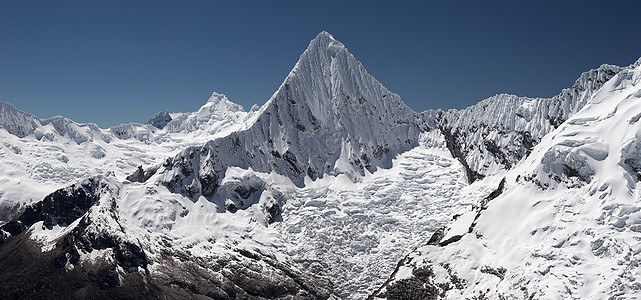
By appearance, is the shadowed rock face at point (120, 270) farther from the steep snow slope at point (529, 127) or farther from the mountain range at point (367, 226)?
the steep snow slope at point (529, 127)

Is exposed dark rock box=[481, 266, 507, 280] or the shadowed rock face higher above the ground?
the shadowed rock face

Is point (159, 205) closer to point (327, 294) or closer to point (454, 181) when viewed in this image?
point (327, 294)

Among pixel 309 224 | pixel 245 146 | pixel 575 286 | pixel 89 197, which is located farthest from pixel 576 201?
pixel 89 197

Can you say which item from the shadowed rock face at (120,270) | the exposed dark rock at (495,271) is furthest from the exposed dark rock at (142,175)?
the exposed dark rock at (495,271)

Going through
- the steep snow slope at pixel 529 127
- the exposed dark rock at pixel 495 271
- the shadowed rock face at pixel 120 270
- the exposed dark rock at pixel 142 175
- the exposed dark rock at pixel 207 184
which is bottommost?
the exposed dark rock at pixel 495 271

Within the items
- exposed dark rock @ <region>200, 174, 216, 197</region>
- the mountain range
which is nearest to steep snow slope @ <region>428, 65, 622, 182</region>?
the mountain range

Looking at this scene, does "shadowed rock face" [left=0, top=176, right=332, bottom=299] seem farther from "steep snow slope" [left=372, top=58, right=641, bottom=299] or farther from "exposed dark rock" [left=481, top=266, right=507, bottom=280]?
"exposed dark rock" [left=481, top=266, right=507, bottom=280]

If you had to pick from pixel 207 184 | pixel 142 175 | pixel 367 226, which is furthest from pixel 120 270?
pixel 367 226
